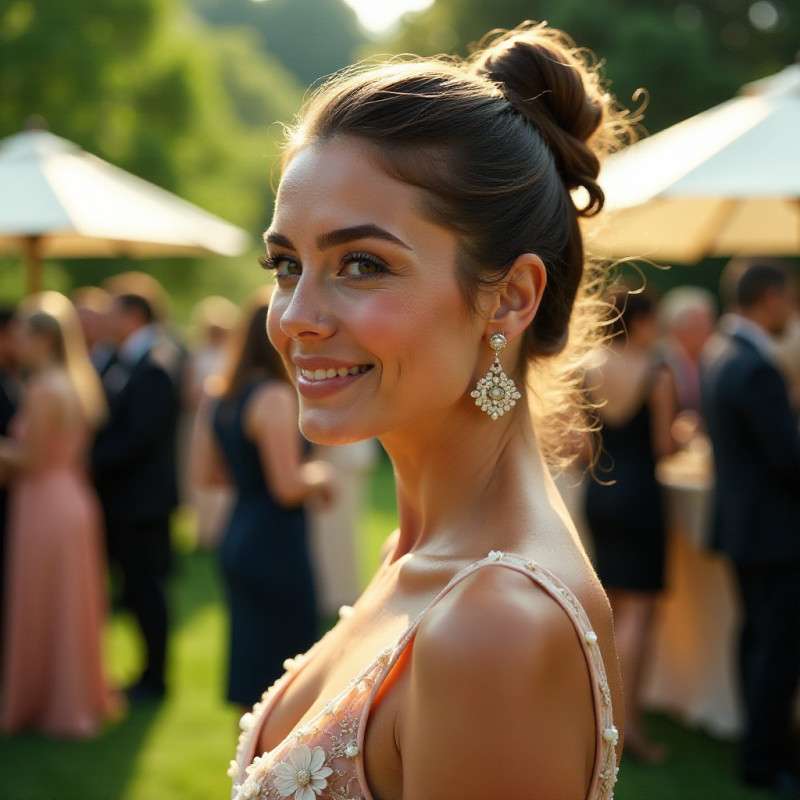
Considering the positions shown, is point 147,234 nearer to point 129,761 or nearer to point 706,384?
point 129,761

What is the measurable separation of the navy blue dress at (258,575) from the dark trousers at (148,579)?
4.58ft

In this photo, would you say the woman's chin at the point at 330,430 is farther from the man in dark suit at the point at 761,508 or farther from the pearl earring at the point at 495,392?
the man in dark suit at the point at 761,508

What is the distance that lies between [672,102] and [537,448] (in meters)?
21.4

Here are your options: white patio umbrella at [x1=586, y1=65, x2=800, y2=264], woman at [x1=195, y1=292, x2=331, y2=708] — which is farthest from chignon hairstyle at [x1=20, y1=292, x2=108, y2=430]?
white patio umbrella at [x1=586, y1=65, x2=800, y2=264]

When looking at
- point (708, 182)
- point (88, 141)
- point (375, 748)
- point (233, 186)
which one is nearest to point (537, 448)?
point (375, 748)

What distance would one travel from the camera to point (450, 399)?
5.16ft

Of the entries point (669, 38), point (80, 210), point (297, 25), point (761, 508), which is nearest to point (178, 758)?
point (761, 508)

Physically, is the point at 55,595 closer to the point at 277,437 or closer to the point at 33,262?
the point at 277,437

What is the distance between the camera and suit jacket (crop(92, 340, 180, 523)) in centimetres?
625

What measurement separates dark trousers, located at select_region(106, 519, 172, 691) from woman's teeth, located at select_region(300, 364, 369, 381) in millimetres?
4928

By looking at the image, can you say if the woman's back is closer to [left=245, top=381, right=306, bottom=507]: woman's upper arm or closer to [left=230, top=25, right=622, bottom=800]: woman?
[left=245, top=381, right=306, bottom=507]: woman's upper arm

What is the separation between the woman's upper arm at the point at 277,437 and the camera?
15.3 feet

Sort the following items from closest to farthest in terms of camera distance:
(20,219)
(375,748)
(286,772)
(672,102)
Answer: (375,748) → (286,772) → (20,219) → (672,102)

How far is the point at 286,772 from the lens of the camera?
1.51m
